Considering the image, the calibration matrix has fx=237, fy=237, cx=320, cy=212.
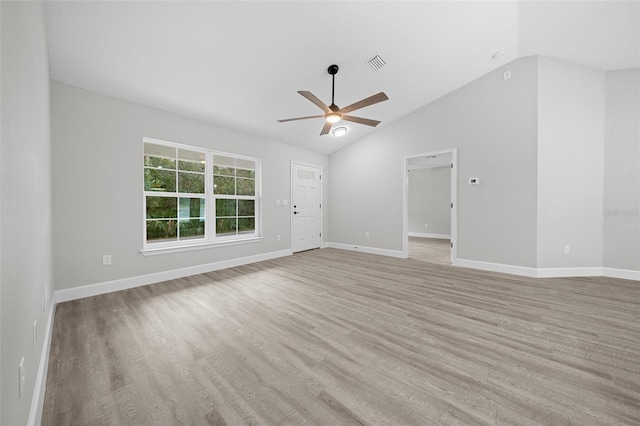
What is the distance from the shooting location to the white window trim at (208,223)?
3473 millimetres

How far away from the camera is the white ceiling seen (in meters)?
2.32

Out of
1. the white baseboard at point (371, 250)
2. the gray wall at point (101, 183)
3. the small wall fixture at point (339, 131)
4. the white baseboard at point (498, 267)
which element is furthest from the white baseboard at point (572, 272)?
the gray wall at point (101, 183)

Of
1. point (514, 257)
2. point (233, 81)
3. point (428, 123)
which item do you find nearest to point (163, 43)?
point (233, 81)

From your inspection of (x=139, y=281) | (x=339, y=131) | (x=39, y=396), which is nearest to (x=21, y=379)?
(x=39, y=396)

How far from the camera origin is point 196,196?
3984 millimetres

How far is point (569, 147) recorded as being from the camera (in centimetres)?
377

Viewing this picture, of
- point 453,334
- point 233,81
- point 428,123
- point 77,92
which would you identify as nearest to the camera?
point 453,334

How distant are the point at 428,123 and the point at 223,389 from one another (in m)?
5.29

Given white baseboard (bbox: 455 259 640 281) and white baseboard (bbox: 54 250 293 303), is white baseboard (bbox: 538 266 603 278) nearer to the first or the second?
white baseboard (bbox: 455 259 640 281)

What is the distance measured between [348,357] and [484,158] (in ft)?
13.7

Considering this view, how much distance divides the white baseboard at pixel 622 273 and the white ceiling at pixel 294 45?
3142 millimetres

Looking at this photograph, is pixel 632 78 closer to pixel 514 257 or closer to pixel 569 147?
pixel 569 147

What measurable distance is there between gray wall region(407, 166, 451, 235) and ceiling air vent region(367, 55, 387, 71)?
5.97 m

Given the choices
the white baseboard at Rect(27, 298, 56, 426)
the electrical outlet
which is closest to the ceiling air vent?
the electrical outlet
